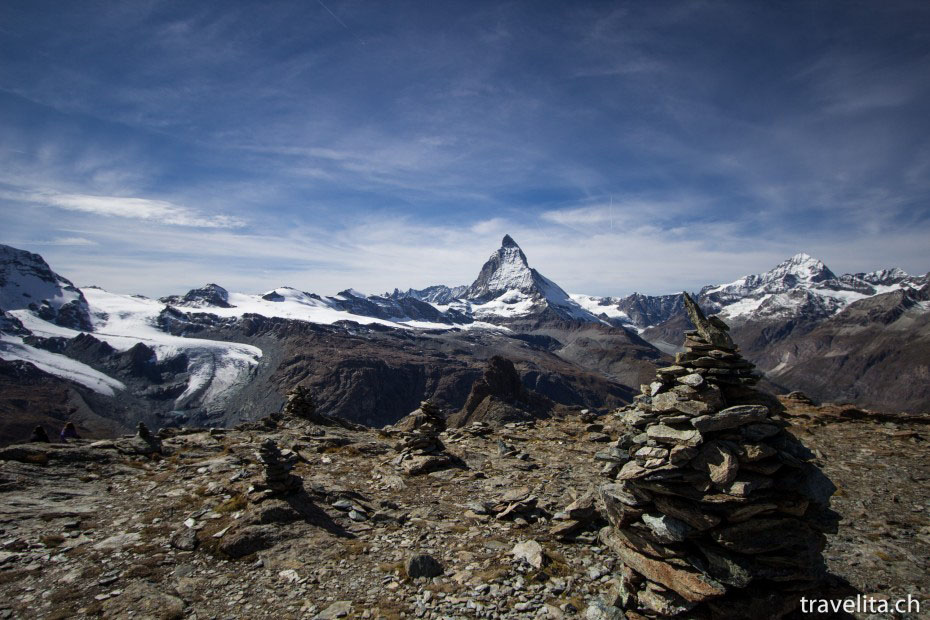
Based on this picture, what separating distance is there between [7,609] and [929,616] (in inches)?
1043

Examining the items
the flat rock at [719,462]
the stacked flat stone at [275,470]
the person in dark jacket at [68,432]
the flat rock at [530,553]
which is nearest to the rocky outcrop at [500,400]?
the person in dark jacket at [68,432]

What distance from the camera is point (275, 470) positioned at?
18.8 metres

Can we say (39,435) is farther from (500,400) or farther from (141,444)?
(500,400)

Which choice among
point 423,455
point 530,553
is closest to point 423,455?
point 423,455

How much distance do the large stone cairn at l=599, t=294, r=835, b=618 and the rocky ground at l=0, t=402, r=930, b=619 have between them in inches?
92.7

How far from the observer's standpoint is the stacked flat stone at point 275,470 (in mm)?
18516

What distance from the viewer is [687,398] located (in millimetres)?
12484

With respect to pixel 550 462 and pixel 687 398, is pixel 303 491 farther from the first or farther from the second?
pixel 687 398

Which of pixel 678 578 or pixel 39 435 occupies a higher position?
pixel 678 578

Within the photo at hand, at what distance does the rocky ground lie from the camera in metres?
12.8

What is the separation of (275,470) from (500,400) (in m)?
115

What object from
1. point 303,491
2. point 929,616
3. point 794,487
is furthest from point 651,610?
point 303,491

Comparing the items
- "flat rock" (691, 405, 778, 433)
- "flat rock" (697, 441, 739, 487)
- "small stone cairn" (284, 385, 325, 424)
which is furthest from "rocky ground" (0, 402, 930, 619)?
"small stone cairn" (284, 385, 325, 424)

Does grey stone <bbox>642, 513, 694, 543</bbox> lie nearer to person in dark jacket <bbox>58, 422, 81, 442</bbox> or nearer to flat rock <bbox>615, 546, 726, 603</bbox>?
flat rock <bbox>615, 546, 726, 603</bbox>
